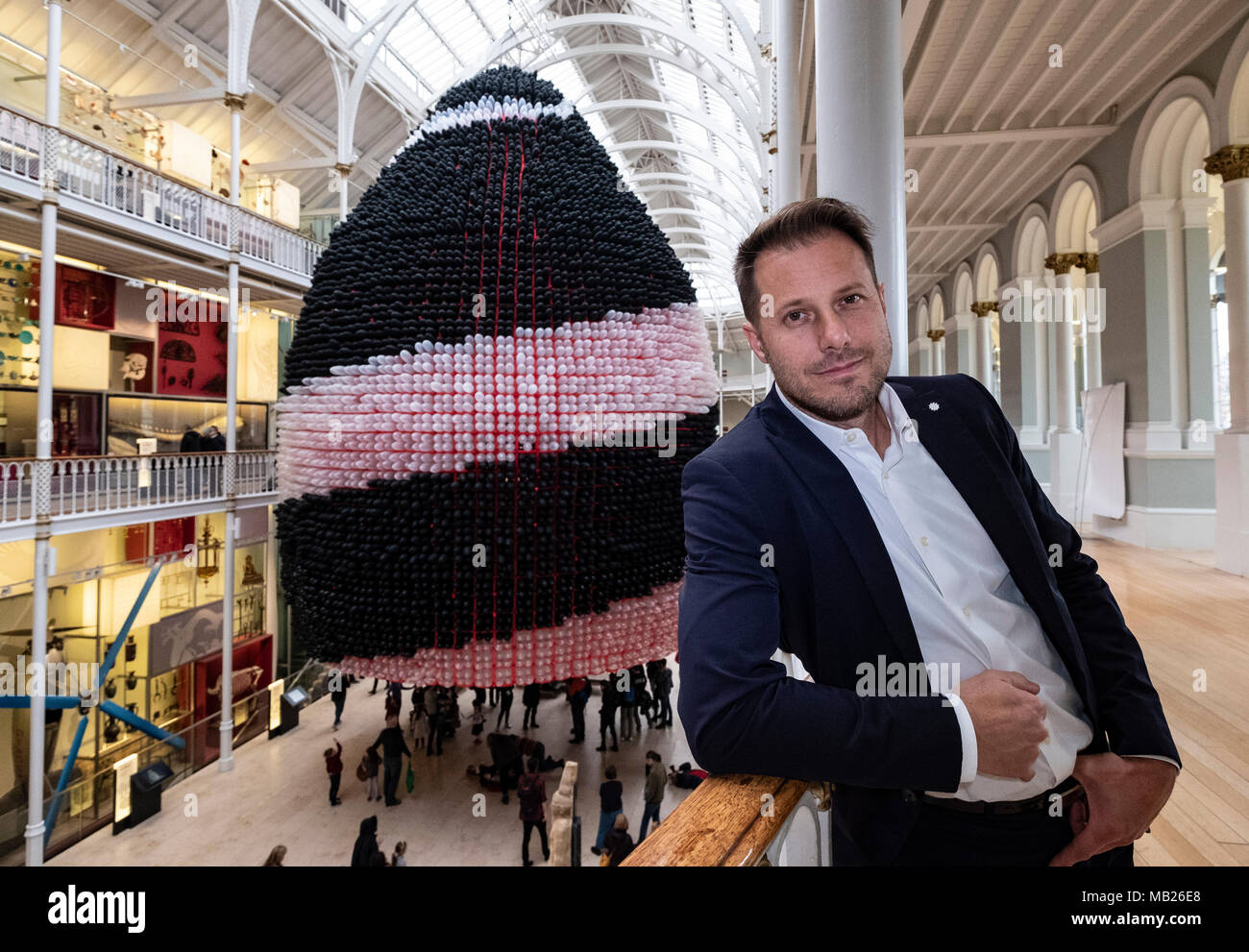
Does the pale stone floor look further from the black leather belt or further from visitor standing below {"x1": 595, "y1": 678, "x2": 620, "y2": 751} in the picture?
the black leather belt

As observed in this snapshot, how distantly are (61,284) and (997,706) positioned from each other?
1228 centimetres

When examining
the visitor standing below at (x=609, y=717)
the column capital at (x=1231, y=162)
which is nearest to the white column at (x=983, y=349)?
the column capital at (x=1231, y=162)

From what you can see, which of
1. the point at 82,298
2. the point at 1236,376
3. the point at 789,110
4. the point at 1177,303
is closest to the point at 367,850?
the point at 789,110

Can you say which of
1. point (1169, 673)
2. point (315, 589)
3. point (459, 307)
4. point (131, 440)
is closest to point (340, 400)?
point (459, 307)

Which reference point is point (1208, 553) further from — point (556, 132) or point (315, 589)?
point (315, 589)

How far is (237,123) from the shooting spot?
27.4 ft

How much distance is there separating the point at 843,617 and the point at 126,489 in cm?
881

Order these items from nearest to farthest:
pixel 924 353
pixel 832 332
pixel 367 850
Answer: pixel 832 332 → pixel 367 850 → pixel 924 353

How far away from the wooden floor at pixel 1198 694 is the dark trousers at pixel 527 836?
3334 millimetres

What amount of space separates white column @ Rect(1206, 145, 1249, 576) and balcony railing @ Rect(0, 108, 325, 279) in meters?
11.4

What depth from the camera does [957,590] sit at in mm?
1311

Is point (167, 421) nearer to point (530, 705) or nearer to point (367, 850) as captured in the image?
point (530, 705)

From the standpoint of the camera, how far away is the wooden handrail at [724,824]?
0.90 metres

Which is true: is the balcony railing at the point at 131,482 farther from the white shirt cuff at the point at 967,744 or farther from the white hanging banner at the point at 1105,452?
the white hanging banner at the point at 1105,452
